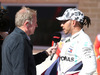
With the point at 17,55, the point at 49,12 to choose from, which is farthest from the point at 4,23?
the point at 49,12

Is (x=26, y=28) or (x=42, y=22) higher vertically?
(x=26, y=28)

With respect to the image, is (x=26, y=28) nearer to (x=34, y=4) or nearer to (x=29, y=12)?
(x=29, y=12)

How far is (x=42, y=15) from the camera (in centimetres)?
921

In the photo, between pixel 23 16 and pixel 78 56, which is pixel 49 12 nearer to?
pixel 78 56

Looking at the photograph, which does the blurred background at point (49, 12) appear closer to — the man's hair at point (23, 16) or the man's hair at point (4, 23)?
the man's hair at point (4, 23)

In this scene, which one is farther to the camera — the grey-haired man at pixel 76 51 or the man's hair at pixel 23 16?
the grey-haired man at pixel 76 51

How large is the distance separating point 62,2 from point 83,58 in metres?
6.68

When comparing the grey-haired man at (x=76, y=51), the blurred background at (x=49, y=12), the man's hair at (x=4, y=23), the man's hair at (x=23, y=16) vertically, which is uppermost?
the man's hair at (x=23, y=16)

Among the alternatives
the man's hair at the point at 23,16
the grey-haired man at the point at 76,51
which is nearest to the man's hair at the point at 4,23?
the man's hair at the point at 23,16

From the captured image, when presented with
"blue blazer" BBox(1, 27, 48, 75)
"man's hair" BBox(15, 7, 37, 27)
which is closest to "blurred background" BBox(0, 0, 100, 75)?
"man's hair" BBox(15, 7, 37, 27)

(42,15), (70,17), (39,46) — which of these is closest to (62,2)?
(42,15)

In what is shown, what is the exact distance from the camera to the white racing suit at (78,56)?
2.40 meters

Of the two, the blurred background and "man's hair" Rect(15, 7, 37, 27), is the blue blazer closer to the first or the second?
"man's hair" Rect(15, 7, 37, 27)

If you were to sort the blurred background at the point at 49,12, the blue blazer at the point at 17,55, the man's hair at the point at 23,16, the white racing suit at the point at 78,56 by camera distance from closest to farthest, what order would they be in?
1. the blue blazer at the point at 17,55
2. the man's hair at the point at 23,16
3. the white racing suit at the point at 78,56
4. the blurred background at the point at 49,12
